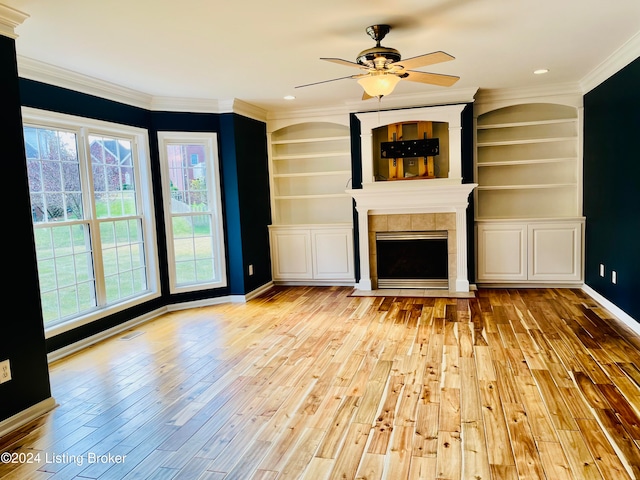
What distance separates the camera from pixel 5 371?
265 cm

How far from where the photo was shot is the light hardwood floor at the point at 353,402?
2.22 metres

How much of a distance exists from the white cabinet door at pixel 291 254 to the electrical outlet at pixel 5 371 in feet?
13.6

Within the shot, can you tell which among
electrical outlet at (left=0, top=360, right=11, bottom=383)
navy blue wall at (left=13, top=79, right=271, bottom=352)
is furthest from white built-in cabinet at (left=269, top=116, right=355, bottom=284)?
electrical outlet at (left=0, top=360, right=11, bottom=383)

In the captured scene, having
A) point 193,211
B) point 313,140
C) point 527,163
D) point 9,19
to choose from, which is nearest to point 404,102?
point 313,140

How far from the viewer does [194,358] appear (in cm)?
376

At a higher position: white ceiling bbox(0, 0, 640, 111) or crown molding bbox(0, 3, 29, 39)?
white ceiling bbox(0, 0, 640, 111)

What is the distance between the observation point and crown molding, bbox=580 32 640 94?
3736mm

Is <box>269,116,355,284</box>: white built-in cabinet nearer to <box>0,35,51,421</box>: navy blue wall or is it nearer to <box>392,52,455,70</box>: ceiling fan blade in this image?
<box>392,52,455,70</box>: ceiling fan blade

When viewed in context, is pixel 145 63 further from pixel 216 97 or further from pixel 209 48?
pixel 216 97

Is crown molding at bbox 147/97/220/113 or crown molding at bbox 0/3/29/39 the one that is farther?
crown molding at bbox 147/97/220/113

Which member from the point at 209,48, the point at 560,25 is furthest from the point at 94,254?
the point at 560,25

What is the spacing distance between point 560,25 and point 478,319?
A: 107 inches

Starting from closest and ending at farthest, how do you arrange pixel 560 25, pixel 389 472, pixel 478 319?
pixel 389 472
pixel 560 25
pixel 478 319

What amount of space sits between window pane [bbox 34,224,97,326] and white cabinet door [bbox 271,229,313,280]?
9.02 feet
